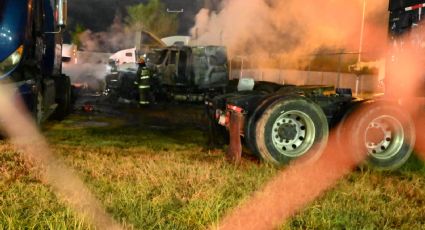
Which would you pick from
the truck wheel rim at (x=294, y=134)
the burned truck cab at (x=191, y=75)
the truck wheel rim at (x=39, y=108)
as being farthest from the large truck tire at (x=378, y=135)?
the burned truck cab at (x=191, y=75)

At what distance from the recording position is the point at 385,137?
623 cm

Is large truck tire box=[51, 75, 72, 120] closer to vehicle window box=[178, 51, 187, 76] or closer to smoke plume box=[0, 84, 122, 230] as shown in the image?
smoke plume box=[0, 84, 122, 230]

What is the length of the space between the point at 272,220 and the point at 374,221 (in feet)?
2.55

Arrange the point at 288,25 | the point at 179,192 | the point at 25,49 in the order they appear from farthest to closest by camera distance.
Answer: the point at 288,25 → the point at 25,49 → the point at 179,192

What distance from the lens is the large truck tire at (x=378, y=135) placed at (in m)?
5.94

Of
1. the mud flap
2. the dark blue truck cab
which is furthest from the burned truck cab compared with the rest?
the mud flap

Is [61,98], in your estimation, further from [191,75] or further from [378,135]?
[378,135]

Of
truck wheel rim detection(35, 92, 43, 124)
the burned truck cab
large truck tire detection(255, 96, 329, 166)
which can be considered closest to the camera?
large truck tire detection(255, 96, 329, 166)

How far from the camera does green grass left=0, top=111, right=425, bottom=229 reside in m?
3.72

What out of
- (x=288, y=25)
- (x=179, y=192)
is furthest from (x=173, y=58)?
(x=288, y=25)

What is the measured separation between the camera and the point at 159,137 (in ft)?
28.4

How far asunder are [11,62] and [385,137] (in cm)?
468

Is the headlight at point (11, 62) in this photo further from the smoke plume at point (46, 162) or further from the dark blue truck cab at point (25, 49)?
the smoke plume at point (46, 162)

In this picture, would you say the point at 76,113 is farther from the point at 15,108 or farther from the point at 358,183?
the point at 358,183
